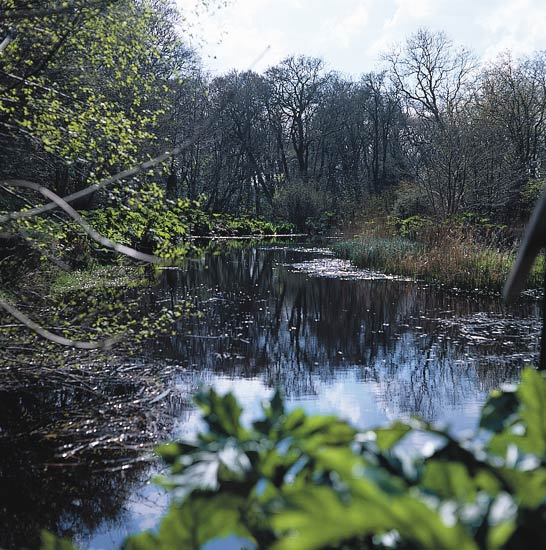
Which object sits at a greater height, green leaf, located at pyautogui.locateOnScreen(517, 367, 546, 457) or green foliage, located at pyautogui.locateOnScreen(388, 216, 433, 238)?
green foliage, located at pyautogui.locateOnScreen(388, 216, 433, 238)

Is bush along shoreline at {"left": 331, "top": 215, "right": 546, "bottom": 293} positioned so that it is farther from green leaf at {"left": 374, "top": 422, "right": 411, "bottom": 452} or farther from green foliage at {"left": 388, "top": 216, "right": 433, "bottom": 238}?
green leaf at {"left": 374, "top": 422, "right": 411, "bottom": 452}

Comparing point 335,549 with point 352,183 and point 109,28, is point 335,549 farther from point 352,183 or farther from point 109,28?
point 352,183

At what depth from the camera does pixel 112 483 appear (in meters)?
4.23

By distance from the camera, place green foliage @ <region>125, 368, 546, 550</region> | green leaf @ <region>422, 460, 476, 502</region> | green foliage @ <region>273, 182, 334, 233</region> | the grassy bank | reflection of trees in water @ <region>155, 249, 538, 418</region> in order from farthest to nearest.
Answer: green foliage @ <region>273, 182, 334, 233</region>, the grassy bank, reflection of trees in water @ <region>155, 249, 538, 418</region>, green leaf @ <region>422, 460, 476, 502</region>, green foliage @ <region>125, 368, 546, 550</region>

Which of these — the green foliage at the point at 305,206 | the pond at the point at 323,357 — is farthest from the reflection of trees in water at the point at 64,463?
the green foliage at the point at 305,206

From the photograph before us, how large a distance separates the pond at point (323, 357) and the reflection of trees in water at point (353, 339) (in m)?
0.02

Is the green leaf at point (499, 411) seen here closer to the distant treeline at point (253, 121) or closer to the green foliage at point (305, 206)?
the distant treeline at point (253, 121)

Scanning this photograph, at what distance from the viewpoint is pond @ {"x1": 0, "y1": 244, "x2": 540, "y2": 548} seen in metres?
4.10

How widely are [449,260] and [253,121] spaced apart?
27865mm

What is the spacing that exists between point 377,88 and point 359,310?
31804 mm

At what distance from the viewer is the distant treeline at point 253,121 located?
5.64 m

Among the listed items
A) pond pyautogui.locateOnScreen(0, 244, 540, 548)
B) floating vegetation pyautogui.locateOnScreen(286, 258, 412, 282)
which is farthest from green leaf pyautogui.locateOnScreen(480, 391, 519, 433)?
floating vegetation pyautogui.locateOnScreen(286, 258, 412, 282)

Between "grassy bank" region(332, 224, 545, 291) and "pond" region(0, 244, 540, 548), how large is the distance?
0.65 m

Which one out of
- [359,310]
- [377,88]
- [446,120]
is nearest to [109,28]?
[359,310]
